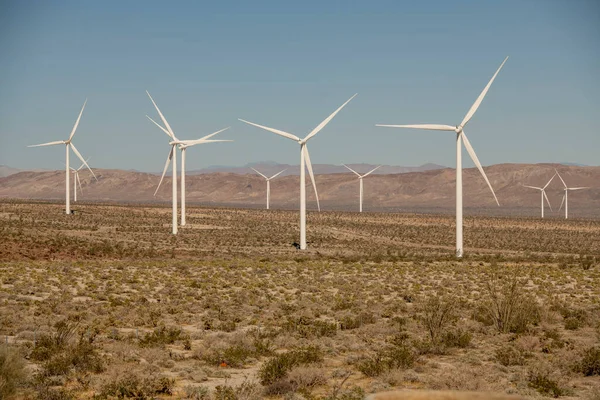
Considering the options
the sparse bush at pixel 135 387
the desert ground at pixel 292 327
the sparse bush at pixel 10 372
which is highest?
the sparse bush at pixel 10 372

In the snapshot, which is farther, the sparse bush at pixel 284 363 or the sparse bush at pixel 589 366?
the sparse bush at pixel 589 366

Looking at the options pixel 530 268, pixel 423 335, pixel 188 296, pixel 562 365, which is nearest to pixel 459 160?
pixel 530 268

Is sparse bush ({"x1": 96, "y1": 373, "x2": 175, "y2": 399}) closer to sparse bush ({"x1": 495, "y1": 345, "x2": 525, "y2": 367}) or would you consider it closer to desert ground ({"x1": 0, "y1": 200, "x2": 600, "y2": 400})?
desert ground ({"x1": 0, "y1": 200, "x2": 600, "y2": 400})

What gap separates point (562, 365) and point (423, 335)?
18.0 ft

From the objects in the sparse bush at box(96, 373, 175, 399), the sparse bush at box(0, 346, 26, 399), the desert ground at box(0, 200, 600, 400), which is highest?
the sparse bush at box(0, 346, 26, 399)

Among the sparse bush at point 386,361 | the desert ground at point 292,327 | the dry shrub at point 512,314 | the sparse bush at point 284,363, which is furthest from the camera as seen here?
the dry shrub at point 512,314

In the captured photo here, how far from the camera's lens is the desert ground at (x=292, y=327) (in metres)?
16.7

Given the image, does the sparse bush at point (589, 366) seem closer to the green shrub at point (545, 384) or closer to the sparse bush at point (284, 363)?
the green shrub at point (545, 384)

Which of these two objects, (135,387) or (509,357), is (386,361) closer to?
(509,357)

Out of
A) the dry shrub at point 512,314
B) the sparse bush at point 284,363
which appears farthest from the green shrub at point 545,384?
the dry shrub at point 512,314

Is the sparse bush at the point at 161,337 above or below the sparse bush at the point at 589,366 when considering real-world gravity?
below

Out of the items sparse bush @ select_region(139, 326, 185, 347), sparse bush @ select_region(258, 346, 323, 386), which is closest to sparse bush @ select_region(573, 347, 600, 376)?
sparse bush @ select_region(258, 346, 323, 386)

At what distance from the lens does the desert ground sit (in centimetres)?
1670

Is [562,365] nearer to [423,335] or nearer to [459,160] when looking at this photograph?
[423,335]
